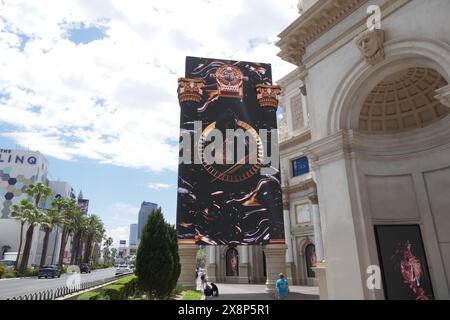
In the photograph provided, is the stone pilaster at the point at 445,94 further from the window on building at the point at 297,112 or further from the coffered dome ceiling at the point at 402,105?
the window on building at the point at 297,112

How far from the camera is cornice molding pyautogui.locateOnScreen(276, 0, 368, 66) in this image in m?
10.6

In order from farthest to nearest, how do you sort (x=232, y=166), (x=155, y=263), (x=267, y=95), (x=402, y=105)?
(x=267, y=95)
(x=232, y=166)
(x=155, y=263)
(x=402, y=105)

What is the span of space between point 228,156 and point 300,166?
9.28 meters

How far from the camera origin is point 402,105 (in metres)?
11.2

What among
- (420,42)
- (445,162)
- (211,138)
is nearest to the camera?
(420,42)

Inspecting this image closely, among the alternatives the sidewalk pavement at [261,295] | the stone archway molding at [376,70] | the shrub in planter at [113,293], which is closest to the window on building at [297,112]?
the sidewalk pavement at [261,295]

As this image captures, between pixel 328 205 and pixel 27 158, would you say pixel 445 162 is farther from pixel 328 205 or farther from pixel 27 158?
pixel 27 158

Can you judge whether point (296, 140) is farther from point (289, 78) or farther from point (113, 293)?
point (113, 293)

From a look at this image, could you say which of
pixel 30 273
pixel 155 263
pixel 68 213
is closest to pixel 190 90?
pixel 155 263

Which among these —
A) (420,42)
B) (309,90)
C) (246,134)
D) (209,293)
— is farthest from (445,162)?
(246,134)

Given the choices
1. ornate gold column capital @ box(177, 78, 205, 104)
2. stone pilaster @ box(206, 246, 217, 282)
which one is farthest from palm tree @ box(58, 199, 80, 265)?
ornate gold column capital @ box(177, 78, 205, 104)

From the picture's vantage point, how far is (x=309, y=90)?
11.8 meters

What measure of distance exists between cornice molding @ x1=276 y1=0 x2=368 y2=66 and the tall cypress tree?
1310 cm
